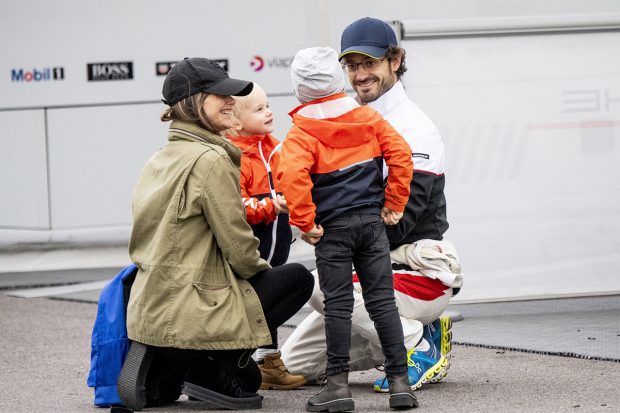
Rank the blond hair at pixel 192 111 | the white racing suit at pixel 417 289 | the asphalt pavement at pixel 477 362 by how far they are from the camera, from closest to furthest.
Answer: the blond hair at pixel 192 111 → the asphalt pavement at pixel 477 362 → the white racing suit at pixel 417 289

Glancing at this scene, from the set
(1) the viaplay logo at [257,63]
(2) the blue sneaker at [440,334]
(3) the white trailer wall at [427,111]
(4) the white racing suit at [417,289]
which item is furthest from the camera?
(1) the viaplay logo at [257,63]

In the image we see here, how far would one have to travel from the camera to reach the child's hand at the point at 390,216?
5098 millimetres

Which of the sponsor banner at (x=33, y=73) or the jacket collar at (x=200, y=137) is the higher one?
the jacket collar at (x=200, y=137)

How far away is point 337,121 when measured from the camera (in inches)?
197

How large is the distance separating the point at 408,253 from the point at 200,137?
3.61 feet

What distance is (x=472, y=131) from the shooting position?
26.0ft

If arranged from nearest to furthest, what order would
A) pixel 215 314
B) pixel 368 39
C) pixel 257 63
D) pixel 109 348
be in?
pixel 215 314 < pixel 109 348 < pixel 368 39 < pixel 257 63

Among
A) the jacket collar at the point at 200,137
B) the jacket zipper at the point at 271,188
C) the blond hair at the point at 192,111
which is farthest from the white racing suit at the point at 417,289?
the blond hair at the point at 192,111

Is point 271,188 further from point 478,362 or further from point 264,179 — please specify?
point 478,362

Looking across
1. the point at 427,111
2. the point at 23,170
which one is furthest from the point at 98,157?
the point at 427,111

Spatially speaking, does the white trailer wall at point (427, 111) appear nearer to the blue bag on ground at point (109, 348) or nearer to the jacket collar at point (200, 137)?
the jacket collar at point (200, 137)

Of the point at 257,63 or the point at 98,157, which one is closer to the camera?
the point at 257,63

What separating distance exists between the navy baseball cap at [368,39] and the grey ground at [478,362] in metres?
1.51

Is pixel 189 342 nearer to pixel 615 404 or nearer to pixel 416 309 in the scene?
pixel 416 309
